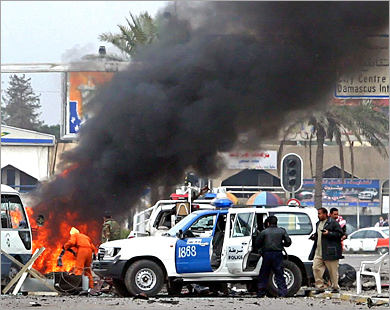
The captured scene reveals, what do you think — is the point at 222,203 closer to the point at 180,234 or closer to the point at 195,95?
the point at 180,234

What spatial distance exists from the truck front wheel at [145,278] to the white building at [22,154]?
20174 mm

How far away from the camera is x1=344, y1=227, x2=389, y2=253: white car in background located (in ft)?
111

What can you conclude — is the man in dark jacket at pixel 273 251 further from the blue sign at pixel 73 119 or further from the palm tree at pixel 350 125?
the blue sign at pixel 73 119

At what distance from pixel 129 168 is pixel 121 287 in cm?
428

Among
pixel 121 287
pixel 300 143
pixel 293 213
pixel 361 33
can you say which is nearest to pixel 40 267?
pixel 121 287

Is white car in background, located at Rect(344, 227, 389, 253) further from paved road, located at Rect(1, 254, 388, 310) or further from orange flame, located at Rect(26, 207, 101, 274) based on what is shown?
paved road, located at Rect(1, 254, 388, 310)

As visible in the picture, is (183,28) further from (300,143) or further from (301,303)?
(300,143)

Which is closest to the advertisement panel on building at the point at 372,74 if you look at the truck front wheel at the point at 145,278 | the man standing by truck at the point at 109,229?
the truck front wheel at the point at 145,278

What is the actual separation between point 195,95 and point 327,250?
17.1ft

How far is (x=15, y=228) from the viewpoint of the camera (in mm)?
16312

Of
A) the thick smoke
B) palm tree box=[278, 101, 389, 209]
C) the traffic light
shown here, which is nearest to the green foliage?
palm tree box=[278, 101, 389, 209]

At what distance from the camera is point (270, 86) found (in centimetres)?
1653

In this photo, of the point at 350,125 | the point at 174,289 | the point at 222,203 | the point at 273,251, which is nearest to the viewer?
the point at 273,251

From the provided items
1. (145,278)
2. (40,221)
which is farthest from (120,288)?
(40,221)
